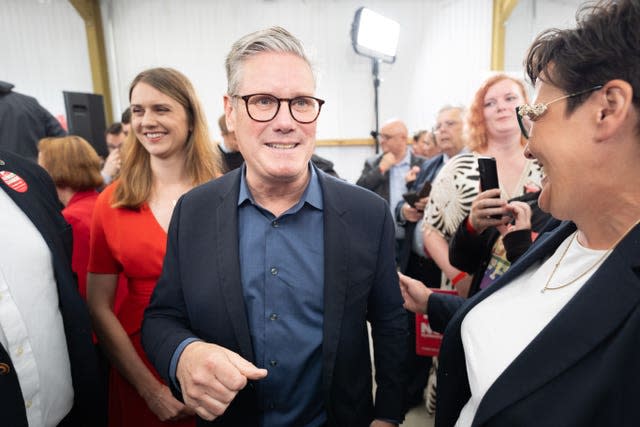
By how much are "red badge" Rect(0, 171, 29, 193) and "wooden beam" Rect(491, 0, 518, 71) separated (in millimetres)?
7340

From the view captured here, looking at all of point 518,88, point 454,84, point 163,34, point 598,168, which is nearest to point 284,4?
point 163,34

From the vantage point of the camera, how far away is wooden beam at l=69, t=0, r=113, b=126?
23.2 ft

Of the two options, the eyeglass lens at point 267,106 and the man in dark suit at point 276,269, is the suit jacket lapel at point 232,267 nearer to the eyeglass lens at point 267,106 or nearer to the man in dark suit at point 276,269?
the man in dark suit at point 276,269

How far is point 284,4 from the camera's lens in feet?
23.9

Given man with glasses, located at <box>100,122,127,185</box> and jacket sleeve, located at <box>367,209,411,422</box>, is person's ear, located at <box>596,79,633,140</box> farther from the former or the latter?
man with glasses, located at <box>100,122,127,185</box>

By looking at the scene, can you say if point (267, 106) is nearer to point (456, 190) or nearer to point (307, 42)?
point (456, 190)

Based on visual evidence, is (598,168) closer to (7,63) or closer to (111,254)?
(111,254)

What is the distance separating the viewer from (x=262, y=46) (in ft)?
3.59

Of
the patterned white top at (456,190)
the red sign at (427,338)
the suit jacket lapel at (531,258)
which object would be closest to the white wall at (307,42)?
the patterned white top at (456,190)

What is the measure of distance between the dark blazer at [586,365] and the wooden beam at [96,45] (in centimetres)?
812

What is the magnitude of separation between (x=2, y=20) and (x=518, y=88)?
8.49 metres

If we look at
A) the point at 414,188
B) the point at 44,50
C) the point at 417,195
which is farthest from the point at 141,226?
the point at 44,50

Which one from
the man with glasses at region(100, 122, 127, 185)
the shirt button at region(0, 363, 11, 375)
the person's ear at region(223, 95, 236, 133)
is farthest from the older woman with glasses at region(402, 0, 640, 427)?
the man with glasses at region(100, 122, 127, 185)

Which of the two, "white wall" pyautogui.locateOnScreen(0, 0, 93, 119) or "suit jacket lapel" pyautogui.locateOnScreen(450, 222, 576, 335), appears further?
"white wall" pyautogui.locateOnScreen(0, 0, 93, 119)
